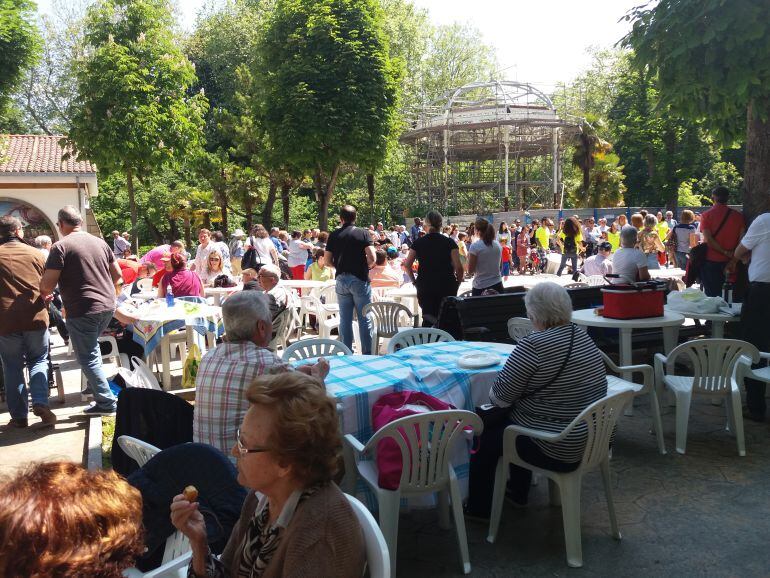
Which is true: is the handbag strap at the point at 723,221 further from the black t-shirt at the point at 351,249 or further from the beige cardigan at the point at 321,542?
the beige cardigan at the point at 321,542

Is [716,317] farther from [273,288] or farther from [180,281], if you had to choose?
[180,281]

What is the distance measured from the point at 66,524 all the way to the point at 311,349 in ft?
13.9

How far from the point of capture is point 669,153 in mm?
39906

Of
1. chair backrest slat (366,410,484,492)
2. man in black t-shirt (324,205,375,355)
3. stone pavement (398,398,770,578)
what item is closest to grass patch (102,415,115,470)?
stone pavement (398,398,770,578)

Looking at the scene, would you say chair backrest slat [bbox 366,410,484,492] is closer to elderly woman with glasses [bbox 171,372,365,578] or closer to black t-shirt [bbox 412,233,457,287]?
elderly woman with glasses [bbox 171,372,365,578]

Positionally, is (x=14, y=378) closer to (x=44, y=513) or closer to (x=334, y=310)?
(x=334, y=310)

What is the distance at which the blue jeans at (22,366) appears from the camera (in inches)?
234

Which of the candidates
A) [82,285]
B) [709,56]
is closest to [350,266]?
[82,285]

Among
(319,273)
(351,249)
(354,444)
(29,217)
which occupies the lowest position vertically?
(354,444)

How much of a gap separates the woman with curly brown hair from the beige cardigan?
20.4 inches

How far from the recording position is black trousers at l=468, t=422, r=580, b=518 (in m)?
3.58

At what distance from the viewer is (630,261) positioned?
730 cm

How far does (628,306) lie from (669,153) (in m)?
37.9

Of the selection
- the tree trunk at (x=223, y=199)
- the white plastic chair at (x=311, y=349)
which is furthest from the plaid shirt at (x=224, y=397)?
the tree trunk at (x=223, y=199)
